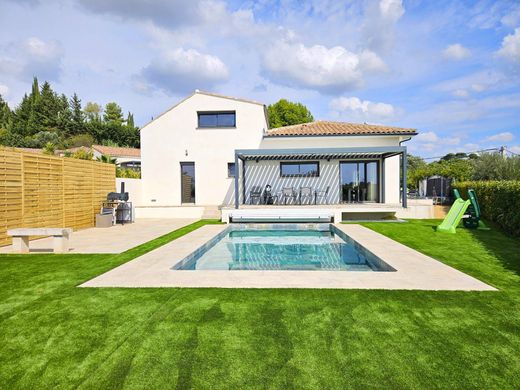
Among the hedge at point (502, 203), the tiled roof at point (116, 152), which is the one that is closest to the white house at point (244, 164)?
the hedge at point (502, 203)

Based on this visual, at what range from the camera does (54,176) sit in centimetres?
1080

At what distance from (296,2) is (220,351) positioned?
17244mm

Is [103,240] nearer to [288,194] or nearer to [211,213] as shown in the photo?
[211,213]

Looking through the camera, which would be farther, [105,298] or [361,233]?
[361,233]

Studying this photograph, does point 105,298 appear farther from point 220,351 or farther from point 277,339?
point 277,339

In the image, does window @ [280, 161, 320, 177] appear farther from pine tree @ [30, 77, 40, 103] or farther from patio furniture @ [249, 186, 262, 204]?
pine tree @ [30, 77, 40, 103]

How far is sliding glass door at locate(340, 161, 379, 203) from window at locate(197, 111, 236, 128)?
6954mm

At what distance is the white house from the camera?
16953 mm

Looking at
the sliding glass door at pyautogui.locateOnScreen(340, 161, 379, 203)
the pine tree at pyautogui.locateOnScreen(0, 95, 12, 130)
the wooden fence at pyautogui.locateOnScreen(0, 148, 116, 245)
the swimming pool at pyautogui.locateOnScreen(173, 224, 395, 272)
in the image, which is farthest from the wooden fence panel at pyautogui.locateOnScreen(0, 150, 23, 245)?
the pine tree at pyautogui.locateOnScreen(0, 95, 12, 130)

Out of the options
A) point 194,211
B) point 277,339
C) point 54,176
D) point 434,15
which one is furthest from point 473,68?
point 54,176

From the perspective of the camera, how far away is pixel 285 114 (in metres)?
39.0

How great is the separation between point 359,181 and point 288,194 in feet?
13.5

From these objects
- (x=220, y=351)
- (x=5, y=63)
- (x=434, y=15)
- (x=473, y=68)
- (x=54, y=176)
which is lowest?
(x=220, y=351)

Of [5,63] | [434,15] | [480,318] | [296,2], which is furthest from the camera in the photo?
[5,63]
